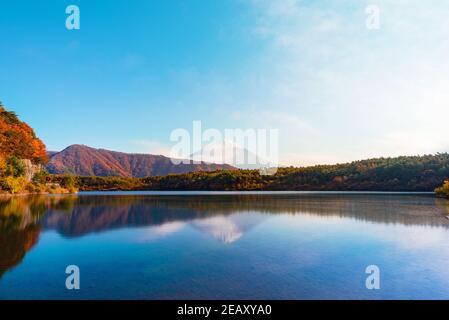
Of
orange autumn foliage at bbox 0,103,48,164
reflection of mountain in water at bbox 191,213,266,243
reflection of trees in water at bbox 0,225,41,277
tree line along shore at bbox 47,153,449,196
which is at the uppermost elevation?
orange autumn foliage at bbox 0,103,48,164

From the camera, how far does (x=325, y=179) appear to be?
103250 mm

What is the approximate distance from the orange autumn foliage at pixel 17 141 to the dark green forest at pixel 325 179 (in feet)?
57.2

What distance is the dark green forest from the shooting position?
85.6 m

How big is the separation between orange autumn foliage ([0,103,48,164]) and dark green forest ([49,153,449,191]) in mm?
17443

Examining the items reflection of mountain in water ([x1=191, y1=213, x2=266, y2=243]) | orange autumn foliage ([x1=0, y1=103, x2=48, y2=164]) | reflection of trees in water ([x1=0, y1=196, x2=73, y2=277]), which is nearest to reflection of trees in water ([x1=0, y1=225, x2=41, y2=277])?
reflection of trees in water ([x1=0, y1=196, x2=73, y2=277])

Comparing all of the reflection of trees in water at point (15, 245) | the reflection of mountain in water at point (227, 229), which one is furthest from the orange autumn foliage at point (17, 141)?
the reflection of mountain in water at point (227, 229)

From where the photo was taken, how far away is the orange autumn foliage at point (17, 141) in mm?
56434

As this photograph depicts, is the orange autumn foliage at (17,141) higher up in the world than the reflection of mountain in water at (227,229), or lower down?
higher up

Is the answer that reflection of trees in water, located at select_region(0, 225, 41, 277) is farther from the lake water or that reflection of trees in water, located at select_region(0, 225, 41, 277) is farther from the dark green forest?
the dark green forest

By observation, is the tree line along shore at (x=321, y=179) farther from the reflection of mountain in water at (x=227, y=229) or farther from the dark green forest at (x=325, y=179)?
the reflection of mountain in water at (x=227, y=229)

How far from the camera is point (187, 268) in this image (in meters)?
9.77

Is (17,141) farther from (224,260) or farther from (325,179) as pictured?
(325,179)

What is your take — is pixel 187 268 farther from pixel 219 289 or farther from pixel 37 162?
pixel 37 162
